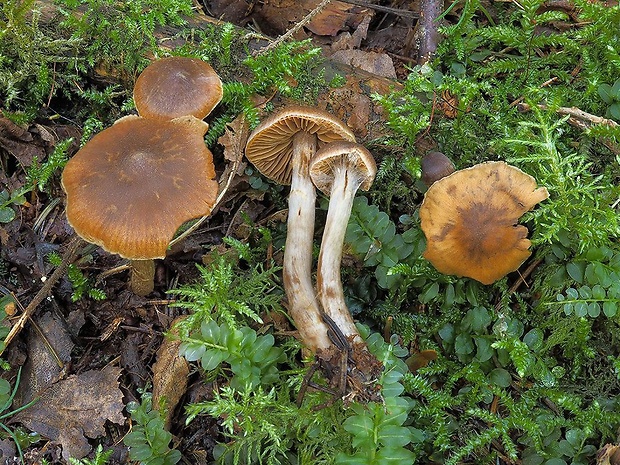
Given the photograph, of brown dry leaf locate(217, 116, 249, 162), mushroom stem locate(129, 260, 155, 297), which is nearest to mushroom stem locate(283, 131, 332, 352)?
brown dry leaf locate(217, 116, 249, 162)

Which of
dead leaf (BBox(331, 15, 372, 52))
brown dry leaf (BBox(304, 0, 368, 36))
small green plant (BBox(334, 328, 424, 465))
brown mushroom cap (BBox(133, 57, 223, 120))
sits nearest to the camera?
small green plant (BBox(334, 328, 424, 465))

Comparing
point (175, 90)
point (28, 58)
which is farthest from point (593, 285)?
point (28, 58)

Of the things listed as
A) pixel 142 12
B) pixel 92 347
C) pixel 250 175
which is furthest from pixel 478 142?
pixel 92 347

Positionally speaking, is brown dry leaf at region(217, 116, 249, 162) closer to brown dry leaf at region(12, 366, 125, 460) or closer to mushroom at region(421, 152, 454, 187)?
mushroom at region(421, 152, 454, 187)

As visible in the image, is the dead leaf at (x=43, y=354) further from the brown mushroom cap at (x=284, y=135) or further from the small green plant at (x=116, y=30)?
the small green plant at (x=116, y=30)

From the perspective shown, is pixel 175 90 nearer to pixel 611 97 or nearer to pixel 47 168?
pixel 47 168

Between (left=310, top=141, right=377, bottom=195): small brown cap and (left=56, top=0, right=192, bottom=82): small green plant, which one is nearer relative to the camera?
(left=310, top=141, right=377, bottom=195): small brown cap
